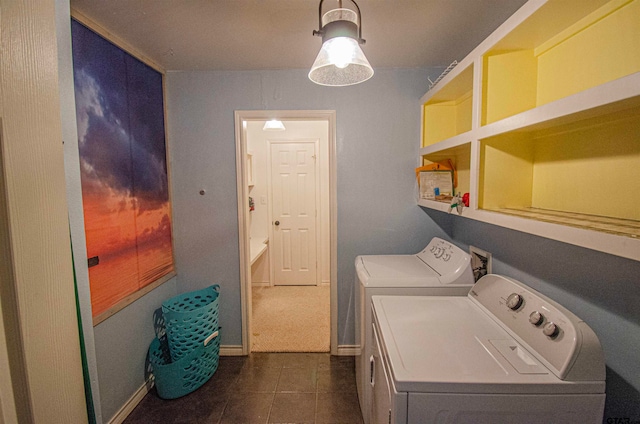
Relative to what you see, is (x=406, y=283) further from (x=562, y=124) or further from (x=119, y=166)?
(x=119, y=166)

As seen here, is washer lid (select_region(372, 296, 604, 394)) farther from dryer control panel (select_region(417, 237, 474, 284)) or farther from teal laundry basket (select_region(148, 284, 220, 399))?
teal laundry basket (select_region(148, 284, 220, 399))

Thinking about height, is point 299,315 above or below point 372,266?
below

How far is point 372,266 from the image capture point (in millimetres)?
1888

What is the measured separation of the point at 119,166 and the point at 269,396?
1816 mm

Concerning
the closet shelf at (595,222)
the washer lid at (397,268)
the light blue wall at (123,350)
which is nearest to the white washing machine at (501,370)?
the closet shelf at (595,222)

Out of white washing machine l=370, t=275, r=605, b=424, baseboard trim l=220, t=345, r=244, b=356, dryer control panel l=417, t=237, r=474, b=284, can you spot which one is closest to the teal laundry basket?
baseboard trim l=220, t=345, r=244, b=356

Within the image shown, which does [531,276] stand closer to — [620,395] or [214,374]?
[620,395]

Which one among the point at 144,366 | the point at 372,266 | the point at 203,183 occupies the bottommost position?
the point at 144,366

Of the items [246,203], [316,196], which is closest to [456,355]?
[246,203]

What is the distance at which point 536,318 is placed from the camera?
1054 mm

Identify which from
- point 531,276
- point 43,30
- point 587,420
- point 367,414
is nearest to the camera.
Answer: point 43,30

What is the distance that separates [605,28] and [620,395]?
129 centimetres

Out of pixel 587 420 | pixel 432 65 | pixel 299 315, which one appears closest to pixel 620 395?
pixel 587 420

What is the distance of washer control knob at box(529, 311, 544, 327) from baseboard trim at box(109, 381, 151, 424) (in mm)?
2307
